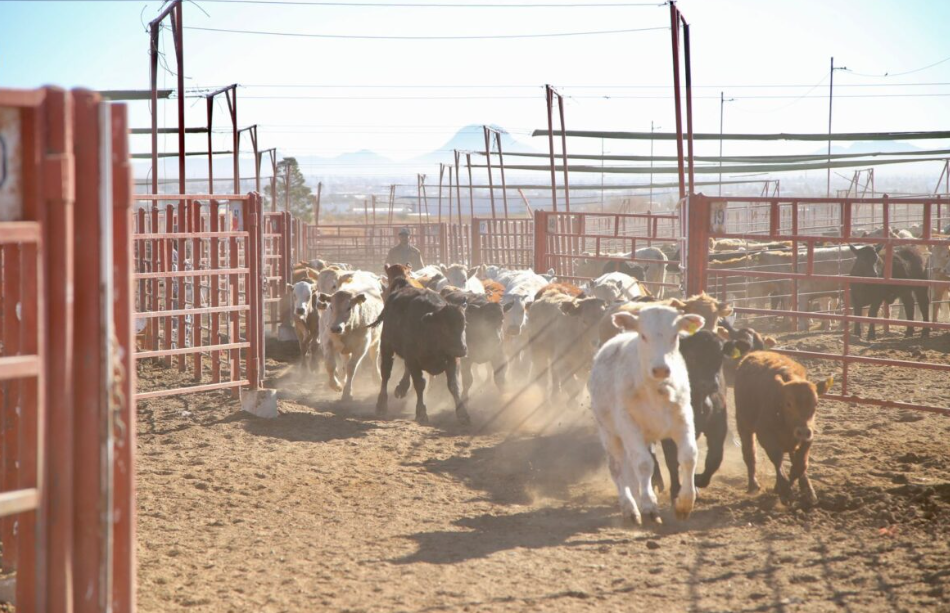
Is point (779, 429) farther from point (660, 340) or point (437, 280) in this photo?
point (437, 280)

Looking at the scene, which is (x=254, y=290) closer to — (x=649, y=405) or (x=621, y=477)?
(x=621, y=477)

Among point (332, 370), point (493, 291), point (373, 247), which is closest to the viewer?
point (332, 370)

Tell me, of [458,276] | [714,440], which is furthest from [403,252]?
[714,440]

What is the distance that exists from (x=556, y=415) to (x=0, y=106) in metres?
7.95

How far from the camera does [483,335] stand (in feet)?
36.6

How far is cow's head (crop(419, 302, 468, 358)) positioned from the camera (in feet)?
32.7

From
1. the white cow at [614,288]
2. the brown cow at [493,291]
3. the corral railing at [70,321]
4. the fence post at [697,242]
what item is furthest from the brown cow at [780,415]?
the brown cow at [493,291]

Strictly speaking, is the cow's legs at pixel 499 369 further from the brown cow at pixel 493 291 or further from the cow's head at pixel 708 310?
the cow's head at pixel 708 310

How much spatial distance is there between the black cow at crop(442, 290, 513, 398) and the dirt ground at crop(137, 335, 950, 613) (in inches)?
68.1

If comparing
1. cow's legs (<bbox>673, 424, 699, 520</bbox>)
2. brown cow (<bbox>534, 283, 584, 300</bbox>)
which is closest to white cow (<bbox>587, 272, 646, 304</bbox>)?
brown cow (<bbox>534, 283, 584, 300</bbox>)

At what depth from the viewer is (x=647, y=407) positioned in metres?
6.08

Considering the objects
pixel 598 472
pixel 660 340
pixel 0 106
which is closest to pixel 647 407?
pixel 660 340

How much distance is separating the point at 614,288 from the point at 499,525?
6637 millimetres

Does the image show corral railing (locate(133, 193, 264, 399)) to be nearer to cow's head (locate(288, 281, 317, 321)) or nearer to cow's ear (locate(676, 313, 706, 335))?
cow's head (locate(288, 281, 317, 321))
